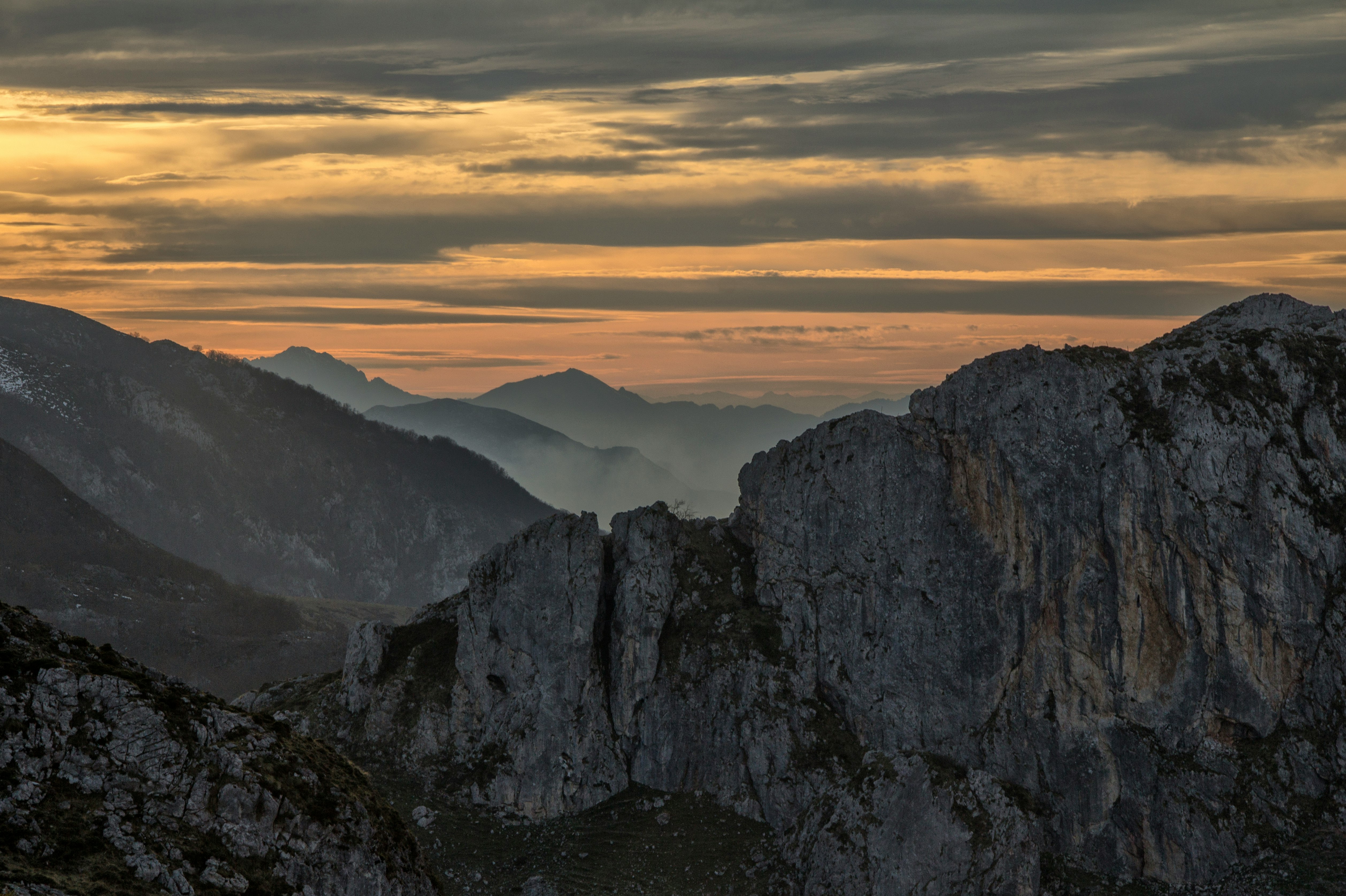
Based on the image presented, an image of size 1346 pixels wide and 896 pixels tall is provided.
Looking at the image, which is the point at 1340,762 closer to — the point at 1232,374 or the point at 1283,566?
the point at 1283,566

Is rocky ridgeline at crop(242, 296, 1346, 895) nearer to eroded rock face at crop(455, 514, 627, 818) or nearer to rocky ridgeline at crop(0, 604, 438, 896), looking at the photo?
eroded rock face at crop(455, 514, 627, 818)

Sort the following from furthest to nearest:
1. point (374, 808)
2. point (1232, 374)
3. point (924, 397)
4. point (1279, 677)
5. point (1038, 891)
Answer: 1. point (924, 397)
2. point (1232, 374)
3. point (1279, 677)
4. point (1038, 891)
5. point (374, 808)

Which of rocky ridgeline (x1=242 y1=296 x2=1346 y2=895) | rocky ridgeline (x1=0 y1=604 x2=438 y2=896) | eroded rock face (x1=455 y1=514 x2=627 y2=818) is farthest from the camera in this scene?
eroded rock face (x1=455 y1=514 x2=627 y2=818)

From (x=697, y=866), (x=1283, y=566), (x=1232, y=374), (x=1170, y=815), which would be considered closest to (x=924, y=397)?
(x=1232, y=374)

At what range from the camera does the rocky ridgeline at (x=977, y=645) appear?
91.3 m

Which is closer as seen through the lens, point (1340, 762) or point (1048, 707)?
point (1340, 762)

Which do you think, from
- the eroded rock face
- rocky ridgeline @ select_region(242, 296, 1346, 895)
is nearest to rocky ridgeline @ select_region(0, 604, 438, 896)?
the eroded rock face

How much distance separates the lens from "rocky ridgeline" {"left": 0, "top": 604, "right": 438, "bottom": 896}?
4422cm

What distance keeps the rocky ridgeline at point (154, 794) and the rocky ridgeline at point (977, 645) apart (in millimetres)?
51383

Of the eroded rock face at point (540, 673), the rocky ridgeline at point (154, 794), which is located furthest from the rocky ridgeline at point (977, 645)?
the rocky ridgeline at point (154, 794)

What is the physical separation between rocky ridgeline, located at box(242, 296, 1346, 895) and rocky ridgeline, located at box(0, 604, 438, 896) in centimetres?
5138

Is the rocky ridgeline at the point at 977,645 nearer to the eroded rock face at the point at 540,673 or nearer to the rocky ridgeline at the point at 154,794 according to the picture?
the eroded rock face at the point at 540,673

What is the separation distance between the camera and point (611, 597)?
114 m

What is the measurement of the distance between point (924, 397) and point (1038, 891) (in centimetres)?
4835
